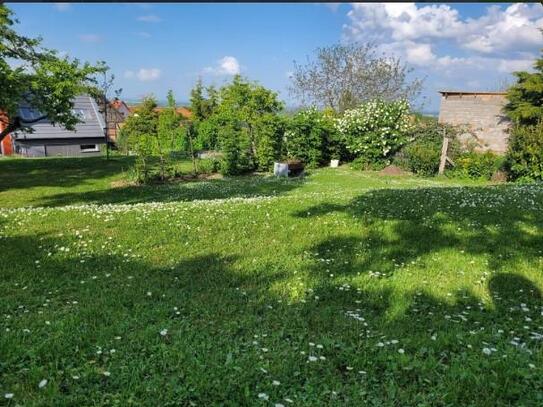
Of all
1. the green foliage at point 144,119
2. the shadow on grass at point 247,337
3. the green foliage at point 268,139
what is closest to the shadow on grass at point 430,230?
the shadow on grass at point 247,337

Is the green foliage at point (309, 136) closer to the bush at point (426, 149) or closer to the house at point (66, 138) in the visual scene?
the bush at point (426, 149)

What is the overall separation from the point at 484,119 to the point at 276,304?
2346cm

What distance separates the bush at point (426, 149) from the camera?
2250cm

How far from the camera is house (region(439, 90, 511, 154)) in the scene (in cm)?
2402

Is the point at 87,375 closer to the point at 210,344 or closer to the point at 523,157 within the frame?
the point at 210,344

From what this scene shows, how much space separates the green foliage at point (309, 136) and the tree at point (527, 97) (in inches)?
353

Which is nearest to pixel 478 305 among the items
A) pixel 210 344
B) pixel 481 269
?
pixel 481 269

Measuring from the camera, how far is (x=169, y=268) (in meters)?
6.13

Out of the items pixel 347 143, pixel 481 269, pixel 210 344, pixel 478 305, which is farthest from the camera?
pixel 347 143

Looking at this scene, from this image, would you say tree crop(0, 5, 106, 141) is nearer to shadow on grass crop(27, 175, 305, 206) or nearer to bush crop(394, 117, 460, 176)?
shadow on grass crop(27, 175, 305, 206)

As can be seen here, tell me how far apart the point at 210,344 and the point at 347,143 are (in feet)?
73.2

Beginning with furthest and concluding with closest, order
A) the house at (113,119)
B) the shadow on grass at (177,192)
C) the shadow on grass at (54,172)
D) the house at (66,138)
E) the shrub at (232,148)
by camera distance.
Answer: the house at (113,119) < the house at (66,138) < the shrub at (232,148) < the shadow on grass at (54,172) < the shadow on grass at (177,192)

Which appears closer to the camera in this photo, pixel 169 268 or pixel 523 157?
pixel 169 268

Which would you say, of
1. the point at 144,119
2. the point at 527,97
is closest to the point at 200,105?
the point at 144,119
